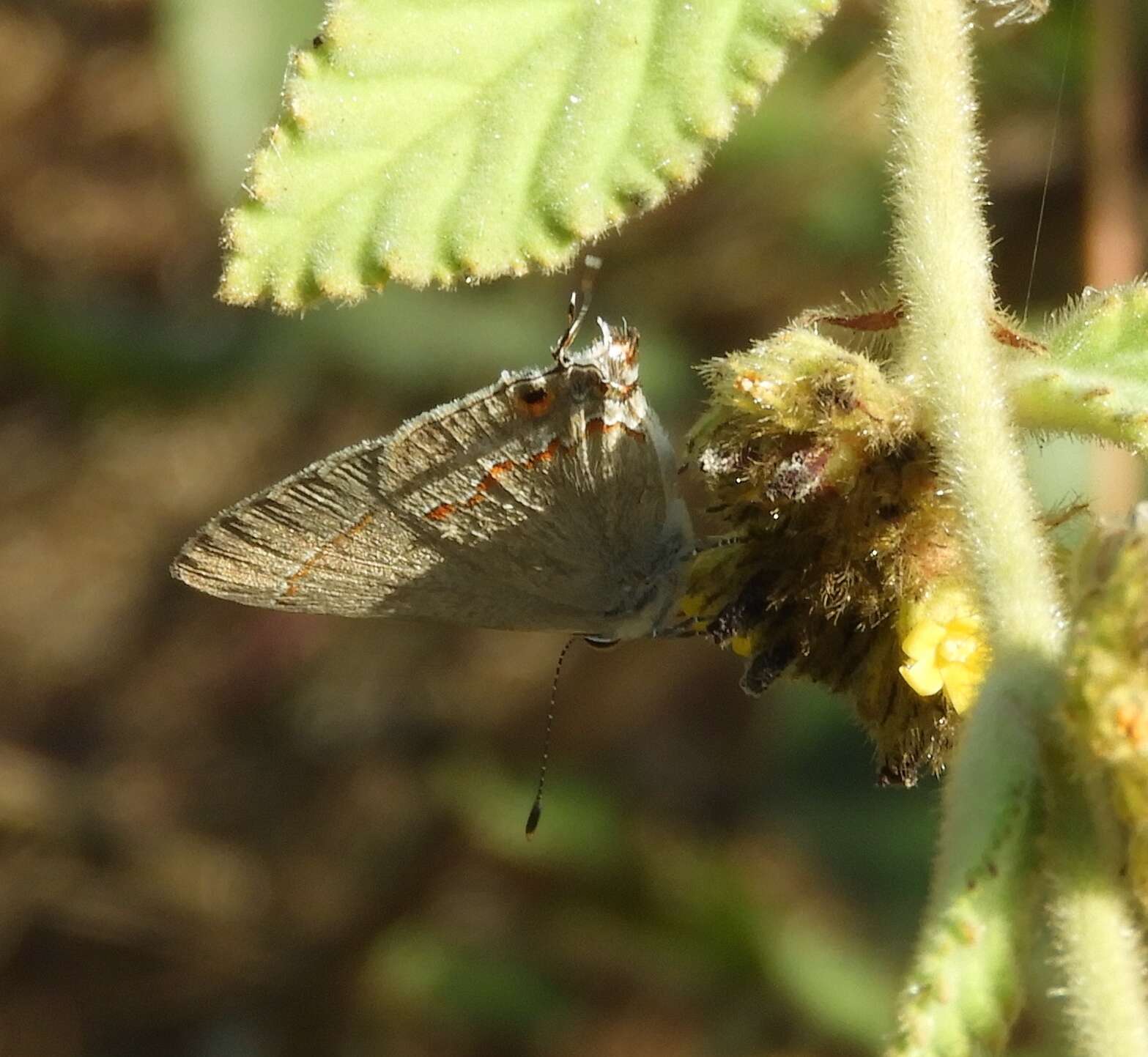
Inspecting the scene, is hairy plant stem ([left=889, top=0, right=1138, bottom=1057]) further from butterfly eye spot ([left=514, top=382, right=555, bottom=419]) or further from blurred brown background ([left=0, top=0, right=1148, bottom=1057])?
blurred brown background ([left=0, top=0, right=1148, bottom=1057])

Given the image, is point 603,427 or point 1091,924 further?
point 603,427

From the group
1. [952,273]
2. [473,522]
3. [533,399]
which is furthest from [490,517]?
[952,273]

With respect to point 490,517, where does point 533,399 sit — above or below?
above

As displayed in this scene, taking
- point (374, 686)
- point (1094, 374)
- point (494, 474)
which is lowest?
point (374, 686)

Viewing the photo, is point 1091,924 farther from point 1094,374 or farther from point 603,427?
point 603,427

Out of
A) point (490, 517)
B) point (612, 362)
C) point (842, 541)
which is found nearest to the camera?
point (842, 541)

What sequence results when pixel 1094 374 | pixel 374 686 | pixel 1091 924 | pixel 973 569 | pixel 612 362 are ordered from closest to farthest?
pixel 1091 924
pixel 973 569
pixel 1094 374
pixel 612 362
pixel 374 686

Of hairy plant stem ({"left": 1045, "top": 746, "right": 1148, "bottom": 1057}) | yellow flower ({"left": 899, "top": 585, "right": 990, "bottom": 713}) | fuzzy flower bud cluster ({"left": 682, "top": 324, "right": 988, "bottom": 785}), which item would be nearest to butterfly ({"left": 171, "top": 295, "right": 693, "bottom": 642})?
fuzzy flower bud cluster ({"left": 682, "top": 324, "right": 988, "bottom": 785})

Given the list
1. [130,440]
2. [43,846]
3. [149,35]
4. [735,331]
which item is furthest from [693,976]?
[149,35]
